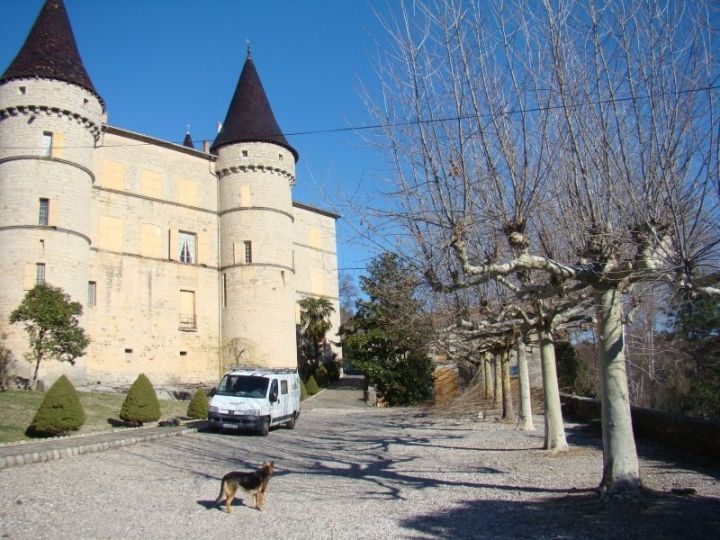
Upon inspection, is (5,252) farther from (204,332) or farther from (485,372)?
(485,372)

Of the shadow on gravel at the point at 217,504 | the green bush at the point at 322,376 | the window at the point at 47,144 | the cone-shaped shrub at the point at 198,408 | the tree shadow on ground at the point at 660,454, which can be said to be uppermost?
the window at the point at 47,144

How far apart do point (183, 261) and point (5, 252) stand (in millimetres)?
9806

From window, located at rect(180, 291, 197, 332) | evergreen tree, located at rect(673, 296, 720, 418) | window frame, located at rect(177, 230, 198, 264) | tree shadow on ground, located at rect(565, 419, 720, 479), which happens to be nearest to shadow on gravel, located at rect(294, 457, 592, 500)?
tree shadow on ground, located at rect(565, 419, 720, 479)

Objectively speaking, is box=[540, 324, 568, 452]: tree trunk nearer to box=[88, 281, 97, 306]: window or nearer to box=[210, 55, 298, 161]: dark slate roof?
box=[88, 281, 97, 306]: window

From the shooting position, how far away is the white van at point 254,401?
48.7 ft

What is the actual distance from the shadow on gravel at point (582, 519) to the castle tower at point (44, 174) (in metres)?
21.8

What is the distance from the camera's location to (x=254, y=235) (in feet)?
110

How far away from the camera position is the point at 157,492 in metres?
7.79

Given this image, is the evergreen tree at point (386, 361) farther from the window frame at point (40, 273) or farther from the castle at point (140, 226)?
the window frame at point (40, 273)

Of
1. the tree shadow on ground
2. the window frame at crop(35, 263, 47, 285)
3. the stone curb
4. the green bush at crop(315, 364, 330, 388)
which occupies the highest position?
the window frame at crop(35, 263, 47, 285)

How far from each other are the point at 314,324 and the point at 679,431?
30105 millimetres

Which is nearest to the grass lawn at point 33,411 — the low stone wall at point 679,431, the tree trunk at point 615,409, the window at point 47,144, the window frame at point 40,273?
the window frame at point 40,273

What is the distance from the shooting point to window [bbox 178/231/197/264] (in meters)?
33.2

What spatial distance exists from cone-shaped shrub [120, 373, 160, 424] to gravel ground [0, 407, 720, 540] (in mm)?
3738
